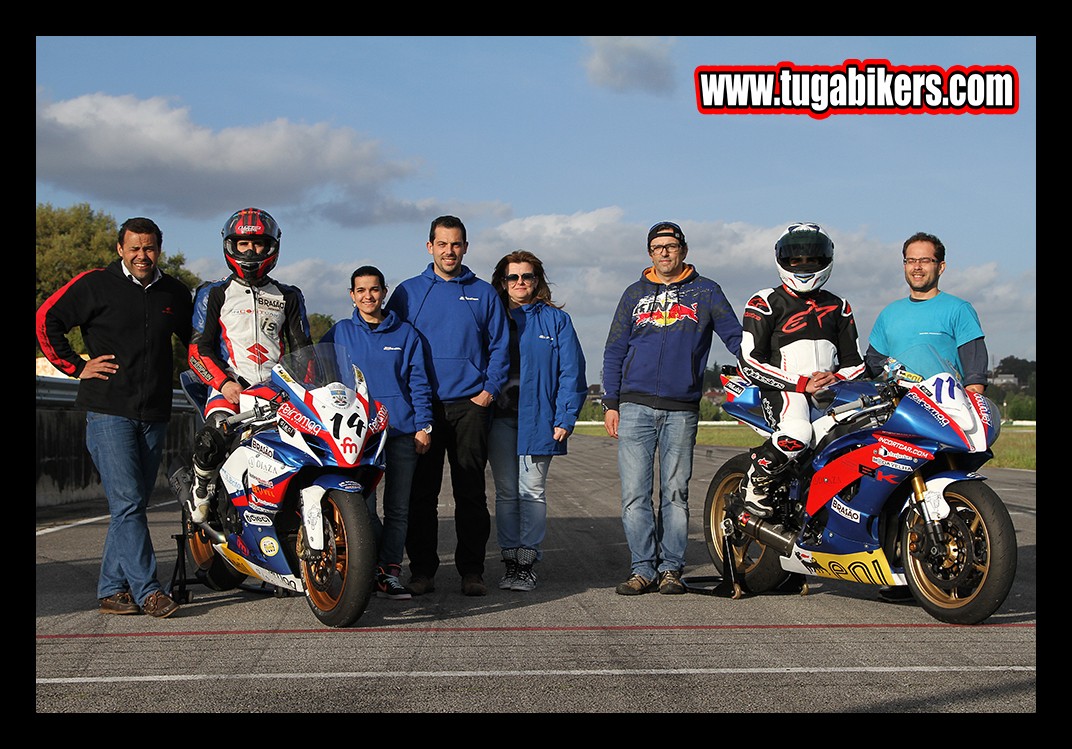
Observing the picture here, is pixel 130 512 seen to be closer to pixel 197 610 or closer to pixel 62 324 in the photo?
pixel 197 610

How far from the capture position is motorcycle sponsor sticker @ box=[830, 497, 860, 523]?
6.99 m

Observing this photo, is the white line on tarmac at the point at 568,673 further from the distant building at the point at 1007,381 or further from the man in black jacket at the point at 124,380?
the distant building at the point at 1007,381

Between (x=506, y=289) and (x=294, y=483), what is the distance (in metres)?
2.58

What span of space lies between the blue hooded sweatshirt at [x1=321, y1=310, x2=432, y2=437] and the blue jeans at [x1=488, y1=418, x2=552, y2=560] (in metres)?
A: 0.75

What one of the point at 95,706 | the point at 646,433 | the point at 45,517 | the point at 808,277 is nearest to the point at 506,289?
the point at 646,433

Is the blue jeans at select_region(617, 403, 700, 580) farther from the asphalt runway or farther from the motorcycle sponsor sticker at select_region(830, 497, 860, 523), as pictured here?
the motorcycle sponsor sticker at select_region(830, 497, 860, 523)

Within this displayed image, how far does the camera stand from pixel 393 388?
803 cm

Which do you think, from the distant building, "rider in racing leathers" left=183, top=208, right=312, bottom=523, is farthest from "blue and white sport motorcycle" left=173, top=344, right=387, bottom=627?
the distant building

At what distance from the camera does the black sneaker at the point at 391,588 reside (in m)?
7.73

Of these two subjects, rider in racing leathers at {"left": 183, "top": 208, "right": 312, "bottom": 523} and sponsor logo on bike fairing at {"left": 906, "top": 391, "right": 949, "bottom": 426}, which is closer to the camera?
sponsor logo on bike fairing at {"left": 906, "top": 391, "right": 949, "bottom": 426}

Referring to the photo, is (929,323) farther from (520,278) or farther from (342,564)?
(342,564)

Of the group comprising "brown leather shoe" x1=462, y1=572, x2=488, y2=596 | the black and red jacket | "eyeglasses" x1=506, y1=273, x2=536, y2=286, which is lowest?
"brown leather shoe" x1=462, y1=572, x2=488, y2=596

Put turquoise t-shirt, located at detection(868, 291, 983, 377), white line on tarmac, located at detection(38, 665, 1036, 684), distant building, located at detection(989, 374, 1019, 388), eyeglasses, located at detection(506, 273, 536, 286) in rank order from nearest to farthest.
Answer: white line on tarmac, located at detection(38, 665, 1036, 684) → turquoise t-shirt, located at detection(868, 291, 983, 377) → eyeglasses, located at detection(506, 273, 536, 286) → distant building, located at detection(989, 374, 1019, 388)

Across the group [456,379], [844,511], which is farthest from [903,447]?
[456,379]
